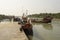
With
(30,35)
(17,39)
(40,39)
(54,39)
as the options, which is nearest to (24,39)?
(17,39)

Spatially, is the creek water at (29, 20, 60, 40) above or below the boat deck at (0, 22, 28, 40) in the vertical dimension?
below

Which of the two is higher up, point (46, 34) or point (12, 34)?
point (12, 34)

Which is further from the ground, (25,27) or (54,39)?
(25,27)

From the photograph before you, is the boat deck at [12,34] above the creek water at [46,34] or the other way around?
above

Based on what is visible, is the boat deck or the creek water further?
the creek water

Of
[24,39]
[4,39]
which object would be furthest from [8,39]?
[24,39]

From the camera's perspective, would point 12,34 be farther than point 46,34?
No

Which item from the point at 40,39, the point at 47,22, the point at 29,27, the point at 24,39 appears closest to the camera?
the point at 24,39

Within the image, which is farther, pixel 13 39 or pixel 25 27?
pixel 25 27

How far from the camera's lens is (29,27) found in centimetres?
1516

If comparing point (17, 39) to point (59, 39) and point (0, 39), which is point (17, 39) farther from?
point (59, 39)

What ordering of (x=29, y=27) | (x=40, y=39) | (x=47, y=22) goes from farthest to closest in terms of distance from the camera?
1. (x=47, y=22)
2. (x=29, y=27)
3. (x=40, y=39)

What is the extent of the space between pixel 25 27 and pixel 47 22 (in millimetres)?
20881

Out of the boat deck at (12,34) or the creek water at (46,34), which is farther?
the creek water at (46,34)
